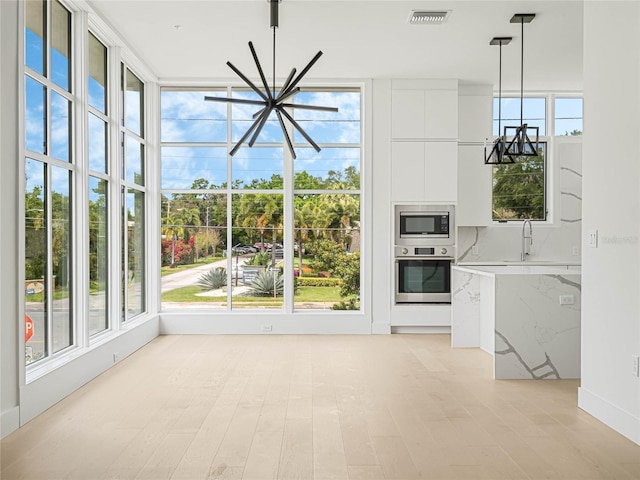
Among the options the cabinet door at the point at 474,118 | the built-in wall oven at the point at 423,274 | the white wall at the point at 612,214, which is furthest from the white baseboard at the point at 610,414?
the cabinet door at the point at 474,118

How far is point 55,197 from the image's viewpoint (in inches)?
171

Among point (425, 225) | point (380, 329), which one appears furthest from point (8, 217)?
point (425, 225)

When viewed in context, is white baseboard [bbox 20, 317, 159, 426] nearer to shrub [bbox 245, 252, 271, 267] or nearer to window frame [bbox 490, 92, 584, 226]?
shrub [bbox 245, 252, 271, 267]

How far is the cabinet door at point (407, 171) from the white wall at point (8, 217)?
177 inches

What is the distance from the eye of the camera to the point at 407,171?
7035mm

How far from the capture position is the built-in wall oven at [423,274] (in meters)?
7.04

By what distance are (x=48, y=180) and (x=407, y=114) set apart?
4.35m

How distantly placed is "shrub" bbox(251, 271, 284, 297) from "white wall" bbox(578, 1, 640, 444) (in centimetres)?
404

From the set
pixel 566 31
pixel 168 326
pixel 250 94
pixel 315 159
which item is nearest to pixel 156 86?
pixel 250 94

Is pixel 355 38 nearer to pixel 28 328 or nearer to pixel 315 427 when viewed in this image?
pixel 315 427

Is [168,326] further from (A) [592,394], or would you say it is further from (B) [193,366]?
(A) [592,394]

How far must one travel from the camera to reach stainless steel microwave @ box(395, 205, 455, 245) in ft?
23.1

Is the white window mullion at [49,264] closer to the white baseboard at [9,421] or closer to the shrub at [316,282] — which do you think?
the white baseboard at [9,421]

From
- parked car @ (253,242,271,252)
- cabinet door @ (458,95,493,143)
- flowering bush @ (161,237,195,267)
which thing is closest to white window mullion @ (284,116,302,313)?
parked car @ (253,242,271,252)
